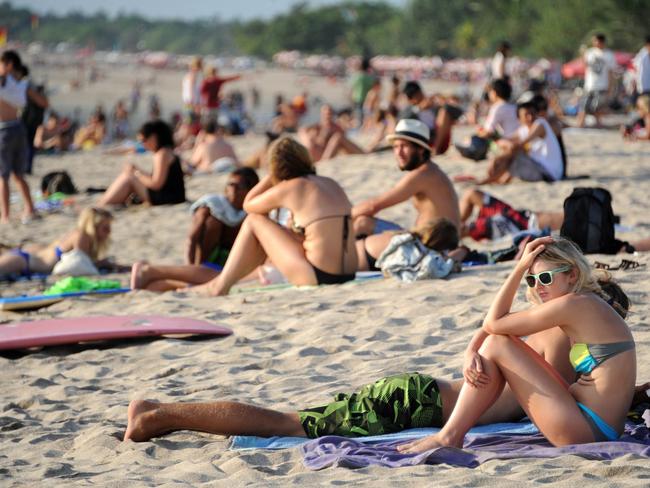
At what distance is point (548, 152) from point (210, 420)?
757 centimetres

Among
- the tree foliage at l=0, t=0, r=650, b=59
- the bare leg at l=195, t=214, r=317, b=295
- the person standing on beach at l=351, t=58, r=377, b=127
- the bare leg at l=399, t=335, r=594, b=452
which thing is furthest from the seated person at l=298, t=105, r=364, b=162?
the tree foliage at l=0, t=0, r=650, b=59

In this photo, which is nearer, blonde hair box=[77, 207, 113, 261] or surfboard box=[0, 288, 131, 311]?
surfboard box=[0, 288, 131, 311]

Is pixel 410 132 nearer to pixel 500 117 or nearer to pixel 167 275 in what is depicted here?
pixel 167 275

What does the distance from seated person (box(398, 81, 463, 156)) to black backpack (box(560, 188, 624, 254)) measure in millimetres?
6385

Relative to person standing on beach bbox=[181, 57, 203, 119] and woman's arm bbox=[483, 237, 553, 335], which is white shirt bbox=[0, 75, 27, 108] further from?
person standing on beach bbox=[181, 57, 203, 119]

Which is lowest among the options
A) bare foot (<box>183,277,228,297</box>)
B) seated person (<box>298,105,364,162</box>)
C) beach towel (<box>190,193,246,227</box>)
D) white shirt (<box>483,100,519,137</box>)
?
bare foot (<box>183,277,228,297</box>)

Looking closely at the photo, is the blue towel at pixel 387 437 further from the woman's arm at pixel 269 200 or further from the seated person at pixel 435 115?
the seated person at pixel 435 115

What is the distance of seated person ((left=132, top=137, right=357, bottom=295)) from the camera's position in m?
6.55

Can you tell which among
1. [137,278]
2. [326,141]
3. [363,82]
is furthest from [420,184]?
[363,82]

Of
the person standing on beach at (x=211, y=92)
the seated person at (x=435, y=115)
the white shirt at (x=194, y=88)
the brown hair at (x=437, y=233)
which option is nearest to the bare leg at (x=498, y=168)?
the seated person at (x=435, y=115)

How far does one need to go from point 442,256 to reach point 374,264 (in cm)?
60

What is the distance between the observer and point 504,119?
463 inches

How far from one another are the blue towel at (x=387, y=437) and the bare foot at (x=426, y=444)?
0.11 metres

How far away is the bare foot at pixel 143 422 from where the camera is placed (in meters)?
4.18
